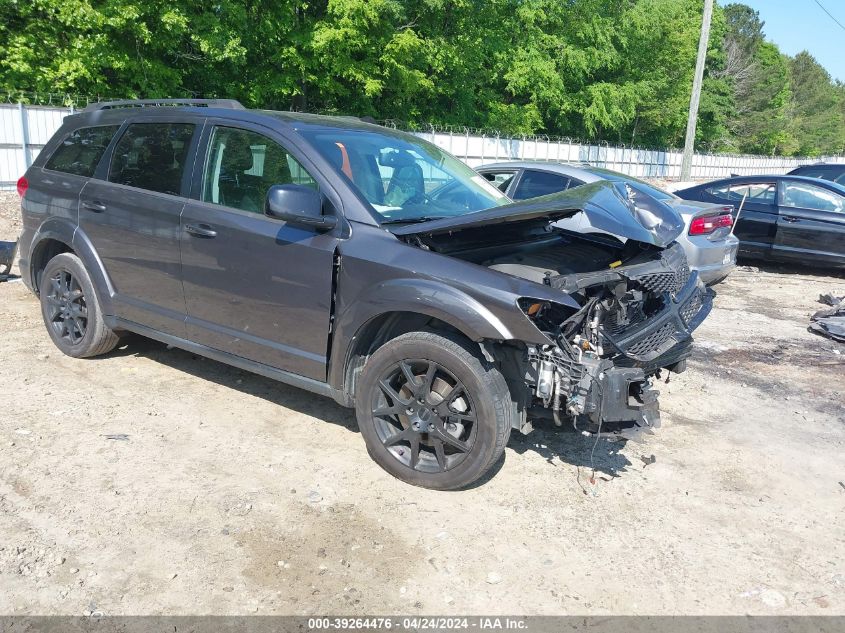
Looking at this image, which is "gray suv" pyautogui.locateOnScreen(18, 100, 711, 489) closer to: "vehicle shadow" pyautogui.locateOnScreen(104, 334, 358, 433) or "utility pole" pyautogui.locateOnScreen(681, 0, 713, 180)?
"vehicle shadow" pyautogui.locateOnScreen(104, 334, 358, 433)

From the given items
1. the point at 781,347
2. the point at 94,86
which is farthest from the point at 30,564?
the point at 94,86

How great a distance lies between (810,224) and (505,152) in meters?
21.1

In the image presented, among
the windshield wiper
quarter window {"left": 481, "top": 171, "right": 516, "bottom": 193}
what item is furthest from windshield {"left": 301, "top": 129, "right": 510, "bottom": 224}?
quarter window {"left": 481, "top": 171, "right": 516, "bottom": 193}

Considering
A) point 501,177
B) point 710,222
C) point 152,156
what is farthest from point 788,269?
point 152,156

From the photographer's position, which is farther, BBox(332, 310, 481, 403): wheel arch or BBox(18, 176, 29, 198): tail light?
BBox(18, 176, 29, 198): tail light

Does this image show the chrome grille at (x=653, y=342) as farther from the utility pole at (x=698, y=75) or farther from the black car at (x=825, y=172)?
the utility pole at (x=698, y=75)

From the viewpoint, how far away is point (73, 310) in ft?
17.7

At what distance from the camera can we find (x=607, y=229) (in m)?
3.69

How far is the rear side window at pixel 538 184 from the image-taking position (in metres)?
8.17

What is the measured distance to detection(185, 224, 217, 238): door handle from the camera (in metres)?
4.32

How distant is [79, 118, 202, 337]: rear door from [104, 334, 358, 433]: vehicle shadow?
718mm

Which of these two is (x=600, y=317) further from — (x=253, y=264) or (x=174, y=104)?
(x=174, y=104)

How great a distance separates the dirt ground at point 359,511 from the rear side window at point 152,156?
150 centimetres

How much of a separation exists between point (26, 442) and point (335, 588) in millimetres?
2344
